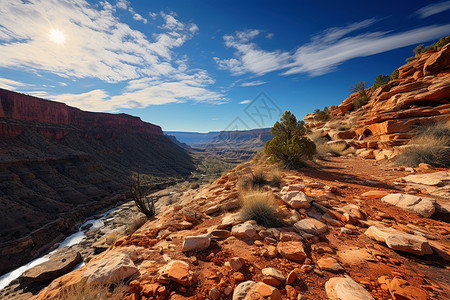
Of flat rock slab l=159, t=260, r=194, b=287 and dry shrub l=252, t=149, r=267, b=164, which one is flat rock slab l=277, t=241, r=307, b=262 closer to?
flat rock slab l=159, t=260, r=194, b=287

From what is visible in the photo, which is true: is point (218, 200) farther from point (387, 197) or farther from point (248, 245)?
point (387, 197)

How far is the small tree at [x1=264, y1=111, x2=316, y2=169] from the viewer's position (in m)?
8.55

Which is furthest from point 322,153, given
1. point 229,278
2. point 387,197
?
point 229,278

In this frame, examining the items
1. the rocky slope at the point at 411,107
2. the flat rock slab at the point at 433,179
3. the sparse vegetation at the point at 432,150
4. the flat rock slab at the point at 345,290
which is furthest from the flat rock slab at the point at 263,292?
the rocky slope at the point at 411,107

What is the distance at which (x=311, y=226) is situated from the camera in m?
3.08

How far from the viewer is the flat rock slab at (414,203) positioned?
3.18m

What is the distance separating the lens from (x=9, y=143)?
30.5 meters

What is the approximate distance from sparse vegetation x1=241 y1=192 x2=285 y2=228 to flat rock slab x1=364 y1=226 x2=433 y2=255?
1522 millimetres

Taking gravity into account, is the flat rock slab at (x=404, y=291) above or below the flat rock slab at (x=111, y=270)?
above

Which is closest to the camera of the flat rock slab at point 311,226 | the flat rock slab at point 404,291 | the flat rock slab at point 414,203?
the flat rock slab at point 404,291

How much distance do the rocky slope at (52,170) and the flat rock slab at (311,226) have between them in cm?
1103

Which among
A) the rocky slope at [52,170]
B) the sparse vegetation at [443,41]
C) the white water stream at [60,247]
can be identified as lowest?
the white water stream at [60,247]

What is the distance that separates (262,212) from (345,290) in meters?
1.95

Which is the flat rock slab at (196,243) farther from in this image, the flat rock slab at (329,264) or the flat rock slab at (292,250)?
the flat rock slab at (329,264)
